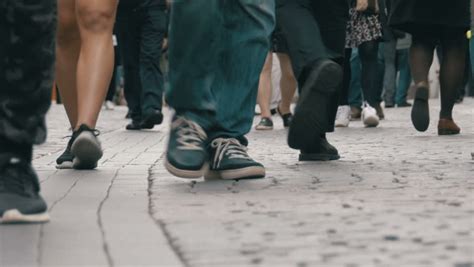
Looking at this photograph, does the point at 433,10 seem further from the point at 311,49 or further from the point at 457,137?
the point at 311,49

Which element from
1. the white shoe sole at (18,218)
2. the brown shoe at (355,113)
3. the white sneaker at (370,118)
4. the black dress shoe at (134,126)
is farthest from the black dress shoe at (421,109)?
the white shoe sole at (18,218)

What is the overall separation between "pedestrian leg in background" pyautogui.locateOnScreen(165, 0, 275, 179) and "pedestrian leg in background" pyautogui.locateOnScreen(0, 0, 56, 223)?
1075mm

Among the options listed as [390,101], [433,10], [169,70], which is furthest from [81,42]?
[390,101]

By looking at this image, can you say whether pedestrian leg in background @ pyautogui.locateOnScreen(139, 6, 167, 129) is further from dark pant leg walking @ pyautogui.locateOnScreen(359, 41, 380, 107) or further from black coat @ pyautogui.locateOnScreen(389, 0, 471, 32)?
black coat @ pyautogui.locateOnScreen(389, 0, 471, 32)

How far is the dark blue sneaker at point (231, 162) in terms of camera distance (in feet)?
17.2

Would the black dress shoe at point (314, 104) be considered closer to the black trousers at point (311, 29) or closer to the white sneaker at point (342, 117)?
the black trousers at point (311, 29)

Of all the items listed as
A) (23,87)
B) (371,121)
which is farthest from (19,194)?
(371,121)

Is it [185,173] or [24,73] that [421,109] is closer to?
[185,173]

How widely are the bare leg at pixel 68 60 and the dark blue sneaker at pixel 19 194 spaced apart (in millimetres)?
2147

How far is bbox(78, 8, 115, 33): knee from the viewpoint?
233 inches

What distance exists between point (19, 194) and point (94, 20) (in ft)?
6.73

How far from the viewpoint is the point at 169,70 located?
5.37 meters

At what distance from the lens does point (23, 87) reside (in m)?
4.10

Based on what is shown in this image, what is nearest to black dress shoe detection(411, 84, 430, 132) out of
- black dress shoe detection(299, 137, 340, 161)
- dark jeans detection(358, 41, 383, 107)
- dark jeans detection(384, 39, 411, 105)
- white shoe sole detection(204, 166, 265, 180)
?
black dress shoe detection(299, 137, 340, 161)
